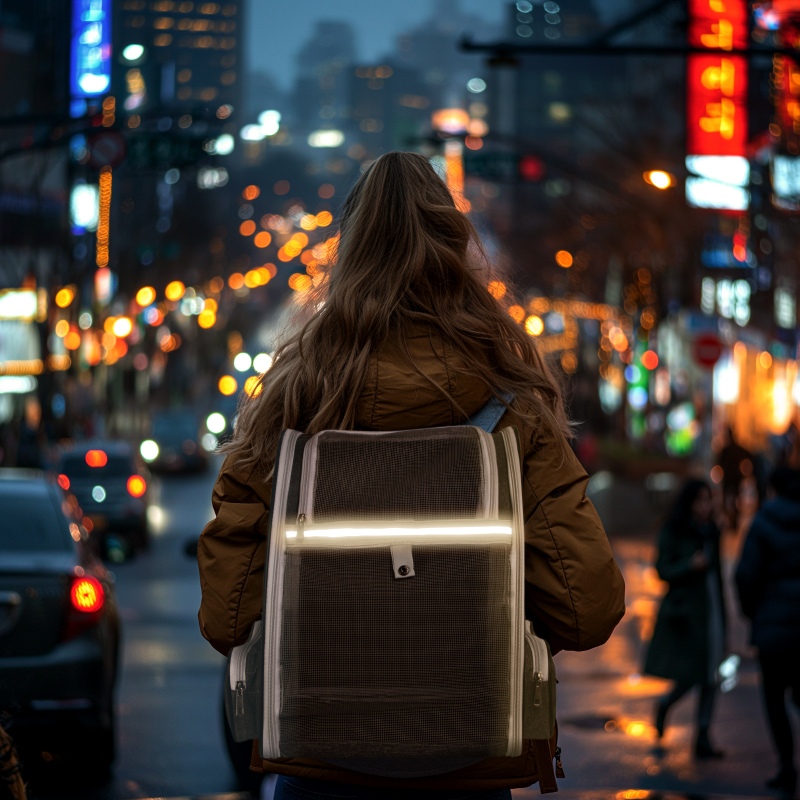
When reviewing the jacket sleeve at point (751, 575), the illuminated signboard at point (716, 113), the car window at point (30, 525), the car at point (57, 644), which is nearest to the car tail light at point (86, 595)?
the car at point (57, 644)

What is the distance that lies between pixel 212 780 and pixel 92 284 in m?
42.7

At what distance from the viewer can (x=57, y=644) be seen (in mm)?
7320

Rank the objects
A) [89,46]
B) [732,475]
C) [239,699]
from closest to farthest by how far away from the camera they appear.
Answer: [239,699] → [732,475] → [89,46]

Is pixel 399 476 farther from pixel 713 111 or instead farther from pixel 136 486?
pixel 713 111

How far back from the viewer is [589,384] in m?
51.7

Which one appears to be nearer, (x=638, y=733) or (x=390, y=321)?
(x=390, y=321)

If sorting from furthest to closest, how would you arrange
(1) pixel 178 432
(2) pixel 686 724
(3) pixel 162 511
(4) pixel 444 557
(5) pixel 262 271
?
(5) pixel 262 271 < (1) pixel 178 432 < (3) pixel 162 511 < (2) pixel 686 724 < (4) pixel 444 557

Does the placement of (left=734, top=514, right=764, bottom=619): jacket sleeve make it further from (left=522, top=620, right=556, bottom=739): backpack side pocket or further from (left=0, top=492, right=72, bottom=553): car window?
(left=522, top=620, right=556, bottom=739): backpack side pocket

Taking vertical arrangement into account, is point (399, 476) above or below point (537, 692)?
above

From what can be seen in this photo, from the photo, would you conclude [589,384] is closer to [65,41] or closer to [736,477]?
[65,41]

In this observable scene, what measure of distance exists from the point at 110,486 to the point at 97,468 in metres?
0.71

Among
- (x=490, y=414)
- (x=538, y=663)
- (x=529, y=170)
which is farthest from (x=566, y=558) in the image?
(x=529, y=170)

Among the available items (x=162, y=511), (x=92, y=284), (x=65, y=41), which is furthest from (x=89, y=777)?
(x=92, y=284)

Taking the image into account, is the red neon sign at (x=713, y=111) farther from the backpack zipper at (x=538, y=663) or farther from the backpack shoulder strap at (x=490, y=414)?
the backpack zipper at (x=538, y=663)
